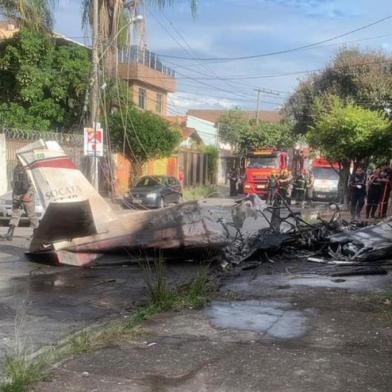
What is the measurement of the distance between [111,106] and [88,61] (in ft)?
8.31

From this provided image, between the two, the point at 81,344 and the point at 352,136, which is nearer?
the point at 81,344

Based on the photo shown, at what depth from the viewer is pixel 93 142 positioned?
1919cm

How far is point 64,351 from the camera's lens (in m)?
5.37

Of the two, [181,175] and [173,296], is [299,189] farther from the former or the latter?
[173,296]

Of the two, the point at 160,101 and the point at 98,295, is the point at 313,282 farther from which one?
the point at 160,101

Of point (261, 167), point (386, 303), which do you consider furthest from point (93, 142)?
point (261, 167)

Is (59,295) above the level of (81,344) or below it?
below

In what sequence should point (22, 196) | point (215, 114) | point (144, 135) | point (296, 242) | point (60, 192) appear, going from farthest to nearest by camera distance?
point (215, 114), point (144, 135), point (22, 196), point (296, 242), point (60, 192)

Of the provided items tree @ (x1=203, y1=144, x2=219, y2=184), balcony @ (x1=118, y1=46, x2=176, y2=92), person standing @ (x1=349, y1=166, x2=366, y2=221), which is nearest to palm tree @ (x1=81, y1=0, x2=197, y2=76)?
person standing @ (x1=349, y1=166, x2=366, y2=221)

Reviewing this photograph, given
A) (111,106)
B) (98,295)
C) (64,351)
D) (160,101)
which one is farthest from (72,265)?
(160,101)

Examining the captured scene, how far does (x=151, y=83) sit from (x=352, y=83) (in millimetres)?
12884

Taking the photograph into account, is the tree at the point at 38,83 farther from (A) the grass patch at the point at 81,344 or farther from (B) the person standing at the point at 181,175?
(A) the grass patch at the point at 81,344

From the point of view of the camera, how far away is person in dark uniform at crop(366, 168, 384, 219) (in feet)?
61.6

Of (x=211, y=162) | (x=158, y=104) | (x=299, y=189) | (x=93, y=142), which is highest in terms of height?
(x=158, y=104)
